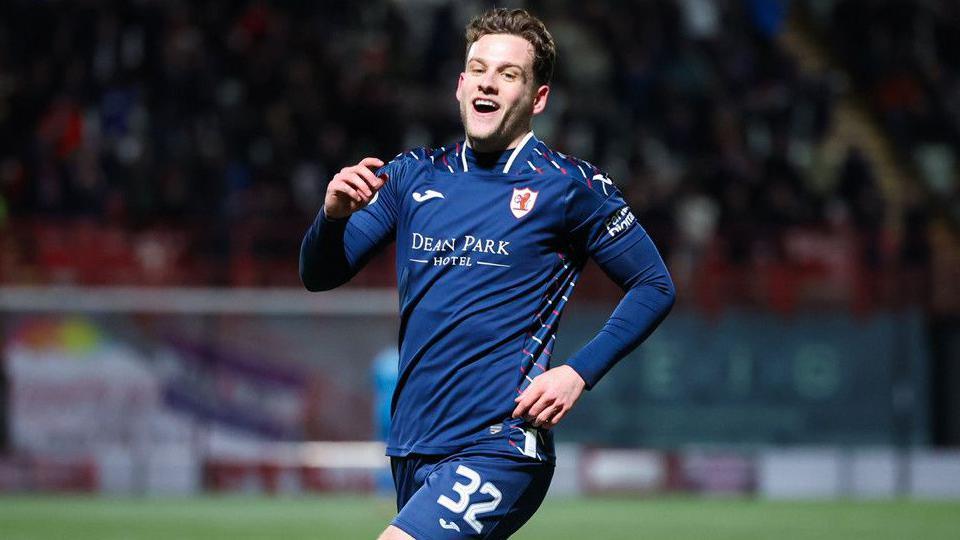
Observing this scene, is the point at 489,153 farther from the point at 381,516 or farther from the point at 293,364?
the point at 293,364

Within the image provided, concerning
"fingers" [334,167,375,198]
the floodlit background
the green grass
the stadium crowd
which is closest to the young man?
"fingers" [334,167,375,198]

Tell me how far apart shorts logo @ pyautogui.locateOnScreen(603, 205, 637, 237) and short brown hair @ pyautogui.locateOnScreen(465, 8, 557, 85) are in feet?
1.46

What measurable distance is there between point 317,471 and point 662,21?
674 centimetres

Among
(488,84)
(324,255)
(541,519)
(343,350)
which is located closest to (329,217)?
(324,255)

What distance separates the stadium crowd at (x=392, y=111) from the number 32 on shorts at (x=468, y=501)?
10475 mm

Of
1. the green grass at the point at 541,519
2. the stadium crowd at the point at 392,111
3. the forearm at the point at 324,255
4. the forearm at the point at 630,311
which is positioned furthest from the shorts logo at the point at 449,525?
the stadium crowd at the point at 392,111

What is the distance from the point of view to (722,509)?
46.9 feet

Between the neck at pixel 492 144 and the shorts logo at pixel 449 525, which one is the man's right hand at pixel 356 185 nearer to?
the neck at pixel 492 144

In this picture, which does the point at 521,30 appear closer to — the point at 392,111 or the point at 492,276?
the point at 492,276

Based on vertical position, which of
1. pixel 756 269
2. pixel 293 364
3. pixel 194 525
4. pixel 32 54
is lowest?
pixel 194 525

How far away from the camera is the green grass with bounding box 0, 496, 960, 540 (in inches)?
464

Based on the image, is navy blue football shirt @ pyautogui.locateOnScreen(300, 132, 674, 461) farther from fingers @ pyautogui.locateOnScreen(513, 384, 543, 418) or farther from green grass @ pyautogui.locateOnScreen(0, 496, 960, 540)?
green grass @ pyautogui.locateOnScreen(0, 496, 960, 540)

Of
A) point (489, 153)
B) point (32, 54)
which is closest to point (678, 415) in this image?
point (32, 54)

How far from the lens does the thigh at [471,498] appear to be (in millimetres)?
4555
